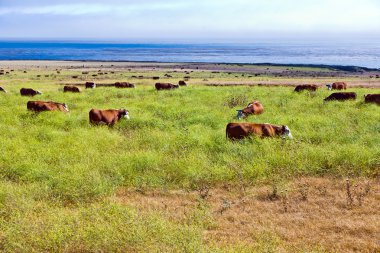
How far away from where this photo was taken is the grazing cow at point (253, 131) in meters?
10.8

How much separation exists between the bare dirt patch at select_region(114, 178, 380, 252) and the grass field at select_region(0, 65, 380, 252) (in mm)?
146

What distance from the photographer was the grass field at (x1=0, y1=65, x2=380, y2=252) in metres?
5.57

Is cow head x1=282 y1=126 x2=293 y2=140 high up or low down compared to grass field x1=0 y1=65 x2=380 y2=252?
up

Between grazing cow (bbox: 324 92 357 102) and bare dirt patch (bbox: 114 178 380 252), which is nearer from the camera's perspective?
bare dirt patch (bbox: 114 178 380 252)

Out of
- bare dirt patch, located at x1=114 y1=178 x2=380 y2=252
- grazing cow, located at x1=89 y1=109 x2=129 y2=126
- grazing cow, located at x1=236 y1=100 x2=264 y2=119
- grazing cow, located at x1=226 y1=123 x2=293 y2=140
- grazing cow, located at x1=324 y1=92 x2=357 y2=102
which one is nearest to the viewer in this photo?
bare dirt patch, located at x1=114 y1=178 x2=380 y2=252

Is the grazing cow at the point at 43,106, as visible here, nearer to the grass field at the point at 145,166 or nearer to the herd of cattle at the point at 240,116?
the herd of cattle at the point at 240,116

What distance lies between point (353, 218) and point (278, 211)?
1201mm

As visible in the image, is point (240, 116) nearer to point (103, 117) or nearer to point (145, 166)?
point (103, 117)

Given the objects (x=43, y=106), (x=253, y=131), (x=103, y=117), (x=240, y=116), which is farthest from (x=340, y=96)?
(x=43, y=106)

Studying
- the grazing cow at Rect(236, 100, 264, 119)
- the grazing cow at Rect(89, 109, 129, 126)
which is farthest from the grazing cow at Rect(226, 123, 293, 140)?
the grazing cow at Rect(89, 109, 129, 126)

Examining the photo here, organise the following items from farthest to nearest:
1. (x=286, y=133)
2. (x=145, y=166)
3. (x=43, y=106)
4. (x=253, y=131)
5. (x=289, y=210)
Answer: (x=43, y=106) → (x=286, y=133) → (x=253, y=131) → (x=145, y=166) → (x=289, y=210)

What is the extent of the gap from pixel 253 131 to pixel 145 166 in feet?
11.3

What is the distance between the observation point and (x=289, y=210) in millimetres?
6938

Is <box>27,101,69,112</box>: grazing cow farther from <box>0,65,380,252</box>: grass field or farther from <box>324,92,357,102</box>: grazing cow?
<box>324,92,357,102</box>: grazing cow
